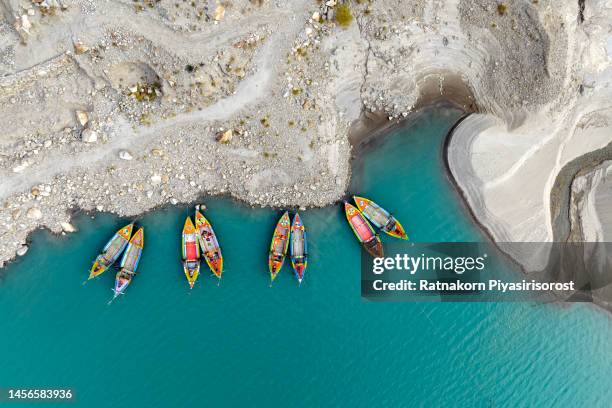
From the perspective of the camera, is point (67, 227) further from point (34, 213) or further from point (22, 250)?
point (22, 250)

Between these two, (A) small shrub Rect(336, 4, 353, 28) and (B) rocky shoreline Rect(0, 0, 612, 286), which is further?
(A) small shrub Rect(336, 4, 353, 28)

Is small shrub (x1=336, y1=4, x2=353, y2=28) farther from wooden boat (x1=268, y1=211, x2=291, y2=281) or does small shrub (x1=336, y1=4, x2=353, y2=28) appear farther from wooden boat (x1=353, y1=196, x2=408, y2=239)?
wooden boat (x1=268, y1=211, x2=291, y2=281)

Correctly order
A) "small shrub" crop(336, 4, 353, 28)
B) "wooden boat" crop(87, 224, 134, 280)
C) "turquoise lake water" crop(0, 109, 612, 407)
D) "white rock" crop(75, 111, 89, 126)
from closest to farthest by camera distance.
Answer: "white rock" crop(75, 111, 89, 126) → "small shrub" crop(336, 4, 353, 28) → "wooden boat" crop(87, 224, 134, 280) → "turquoise lake water" crop(0, 109, 612, 407)

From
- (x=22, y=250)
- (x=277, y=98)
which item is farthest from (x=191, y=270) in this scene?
(x=277, y=98)

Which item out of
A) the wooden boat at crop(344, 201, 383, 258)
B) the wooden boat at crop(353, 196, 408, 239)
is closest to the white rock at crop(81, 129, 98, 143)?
the wooden boat at crop(344, 201, 383, 258)

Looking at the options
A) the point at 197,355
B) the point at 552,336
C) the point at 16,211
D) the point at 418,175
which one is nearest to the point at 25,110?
the point at 16,211

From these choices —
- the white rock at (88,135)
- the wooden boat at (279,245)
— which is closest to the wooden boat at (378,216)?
the wooden boat at (279,245)
